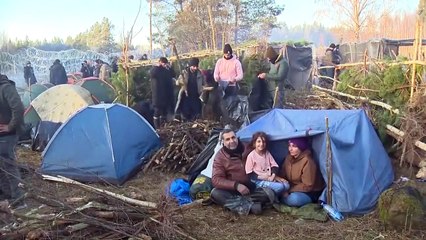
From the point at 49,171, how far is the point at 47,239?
4.17 meters

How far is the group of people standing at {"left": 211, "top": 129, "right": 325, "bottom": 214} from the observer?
602 cm

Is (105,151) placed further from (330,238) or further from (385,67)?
(385,67)

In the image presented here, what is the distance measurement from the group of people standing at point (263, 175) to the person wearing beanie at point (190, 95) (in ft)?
12.0

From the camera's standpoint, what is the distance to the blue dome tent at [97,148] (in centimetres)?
763

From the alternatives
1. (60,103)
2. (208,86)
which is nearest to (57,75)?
(60,103)

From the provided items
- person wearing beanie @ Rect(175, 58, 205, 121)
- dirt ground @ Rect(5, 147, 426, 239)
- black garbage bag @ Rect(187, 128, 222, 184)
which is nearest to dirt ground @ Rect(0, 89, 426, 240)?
dirt ground @ Rect(5, 147, 426, 239)

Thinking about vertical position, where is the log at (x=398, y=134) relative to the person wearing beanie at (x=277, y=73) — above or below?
below

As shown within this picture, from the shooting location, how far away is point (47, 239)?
390 cm

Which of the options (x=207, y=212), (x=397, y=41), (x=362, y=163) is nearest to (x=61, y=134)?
(x=207, y=212)

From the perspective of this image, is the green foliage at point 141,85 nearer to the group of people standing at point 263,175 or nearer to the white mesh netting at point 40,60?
the group of people standing at point 263,175

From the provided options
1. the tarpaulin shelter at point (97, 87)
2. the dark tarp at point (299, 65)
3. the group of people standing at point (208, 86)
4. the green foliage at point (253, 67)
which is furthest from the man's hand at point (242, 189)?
the dark tarp at point (299, 65)

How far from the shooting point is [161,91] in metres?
10.0

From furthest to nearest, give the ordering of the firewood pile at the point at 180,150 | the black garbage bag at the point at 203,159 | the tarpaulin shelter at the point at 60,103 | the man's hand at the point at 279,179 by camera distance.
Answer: the tarpaulin shelter at the point at 60,103, the firewood pile at the point at 180,150, the black garbage bag at the point at 203,159, the man's hand at the point at 279,179

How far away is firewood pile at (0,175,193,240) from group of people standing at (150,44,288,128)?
4.63 metres
